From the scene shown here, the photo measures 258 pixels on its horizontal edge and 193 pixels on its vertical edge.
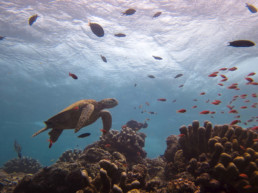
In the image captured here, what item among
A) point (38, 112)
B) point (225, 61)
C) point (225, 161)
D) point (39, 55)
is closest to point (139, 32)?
point (225, 61)

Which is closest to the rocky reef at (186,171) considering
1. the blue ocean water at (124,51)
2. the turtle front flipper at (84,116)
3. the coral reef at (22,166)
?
the turtle front flipper at (84,116)

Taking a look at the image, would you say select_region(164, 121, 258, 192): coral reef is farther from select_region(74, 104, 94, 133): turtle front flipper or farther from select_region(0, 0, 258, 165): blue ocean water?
select_region(0, 0, 258, 165): blue ocean water

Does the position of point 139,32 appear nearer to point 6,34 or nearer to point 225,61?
point 225,61

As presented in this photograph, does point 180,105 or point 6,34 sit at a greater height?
point 6,34

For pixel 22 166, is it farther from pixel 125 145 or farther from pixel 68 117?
pixel 125 145

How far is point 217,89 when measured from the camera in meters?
29.1

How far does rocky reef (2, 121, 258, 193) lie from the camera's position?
3580 mm

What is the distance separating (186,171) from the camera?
15.5ft

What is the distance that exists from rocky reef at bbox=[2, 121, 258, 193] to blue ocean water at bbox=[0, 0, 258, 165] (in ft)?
28.6

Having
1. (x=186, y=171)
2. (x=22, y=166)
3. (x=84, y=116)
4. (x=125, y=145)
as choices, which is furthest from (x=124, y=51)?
(x=186, y=171)

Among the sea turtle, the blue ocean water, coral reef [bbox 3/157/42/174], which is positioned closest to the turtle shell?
the sea turtle

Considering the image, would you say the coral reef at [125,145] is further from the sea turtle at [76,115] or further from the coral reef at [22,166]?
the coral reef at [22,166]

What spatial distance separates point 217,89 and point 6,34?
112 ft

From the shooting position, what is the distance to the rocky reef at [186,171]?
3.58 metres
